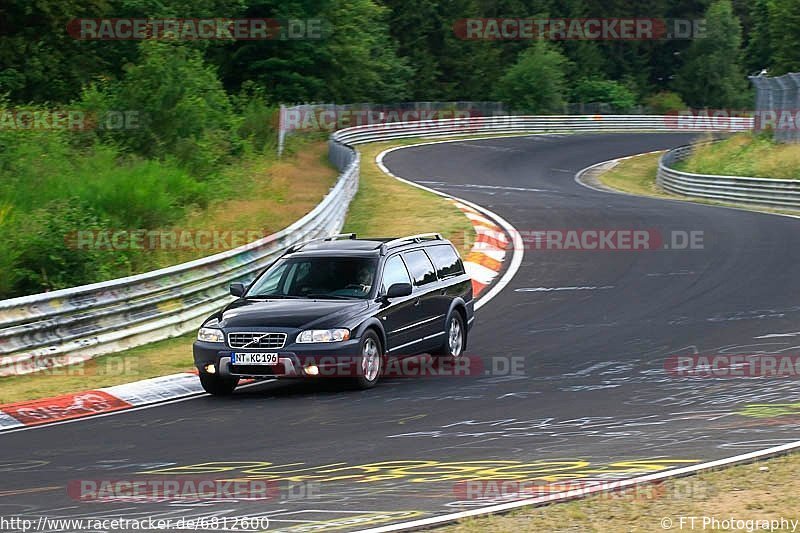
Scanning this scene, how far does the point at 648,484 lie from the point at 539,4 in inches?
3972

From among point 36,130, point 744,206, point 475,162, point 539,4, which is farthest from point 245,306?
point 539,4

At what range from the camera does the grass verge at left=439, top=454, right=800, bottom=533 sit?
680cm

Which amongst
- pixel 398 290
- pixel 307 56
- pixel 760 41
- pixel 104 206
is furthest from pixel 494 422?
pixel 760 41

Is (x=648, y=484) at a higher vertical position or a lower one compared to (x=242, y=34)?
lower

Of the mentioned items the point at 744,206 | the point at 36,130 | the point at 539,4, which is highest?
Result: the point at 539,4

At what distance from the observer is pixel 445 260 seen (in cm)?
1460

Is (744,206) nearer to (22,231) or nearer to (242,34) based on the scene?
(22,231)

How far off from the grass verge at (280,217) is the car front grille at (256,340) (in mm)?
1702

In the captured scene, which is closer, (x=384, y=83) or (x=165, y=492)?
(x=165, y=492)

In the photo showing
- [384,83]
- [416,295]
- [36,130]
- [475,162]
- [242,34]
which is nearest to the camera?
[416,295]

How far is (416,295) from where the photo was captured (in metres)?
13.4

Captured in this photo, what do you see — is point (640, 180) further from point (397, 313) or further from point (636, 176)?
point (397, 313)

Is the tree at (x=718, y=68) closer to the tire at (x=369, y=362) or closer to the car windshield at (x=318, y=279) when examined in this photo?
the car windshield at (x=318, y=279)

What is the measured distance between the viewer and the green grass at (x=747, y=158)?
118 feet
